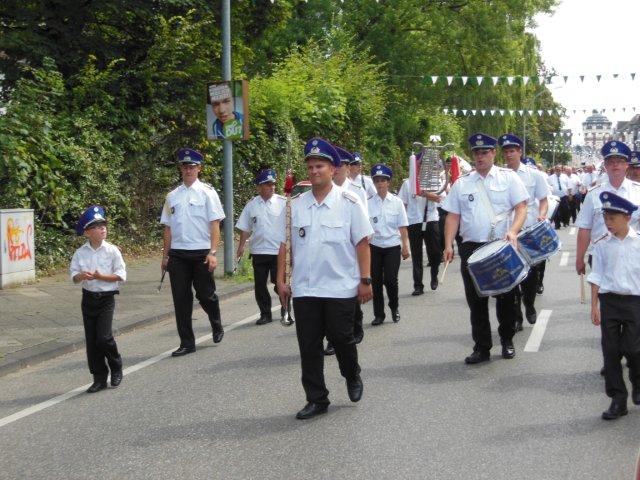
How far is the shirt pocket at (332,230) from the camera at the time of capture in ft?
21.3

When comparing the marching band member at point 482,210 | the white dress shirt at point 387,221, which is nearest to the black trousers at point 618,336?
the marching band member at point 482,210

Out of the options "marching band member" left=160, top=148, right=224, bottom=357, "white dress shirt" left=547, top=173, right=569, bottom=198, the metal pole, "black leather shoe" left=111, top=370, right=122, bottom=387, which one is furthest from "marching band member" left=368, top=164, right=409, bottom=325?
"white dress shirt" left=547, top=173, right=569, bottom=198

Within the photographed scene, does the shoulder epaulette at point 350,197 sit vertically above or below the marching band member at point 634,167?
below

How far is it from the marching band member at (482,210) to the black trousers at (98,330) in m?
2.92

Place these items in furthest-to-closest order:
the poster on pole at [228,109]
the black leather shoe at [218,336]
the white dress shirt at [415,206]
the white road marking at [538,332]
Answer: the poster on pole at [228,109] → the white dress shirt at [415,206] → the black leather shoe at [218,336] → the white road marking at [538,332]

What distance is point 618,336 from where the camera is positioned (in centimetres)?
652

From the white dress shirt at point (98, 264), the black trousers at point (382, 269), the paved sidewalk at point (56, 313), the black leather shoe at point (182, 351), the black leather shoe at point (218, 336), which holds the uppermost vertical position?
the white dress shirt at point (98, 264)

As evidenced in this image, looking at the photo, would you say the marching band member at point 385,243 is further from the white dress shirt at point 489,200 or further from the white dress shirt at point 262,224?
the white dress shirt at point 489,200

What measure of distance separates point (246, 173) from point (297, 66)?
20.0 ft

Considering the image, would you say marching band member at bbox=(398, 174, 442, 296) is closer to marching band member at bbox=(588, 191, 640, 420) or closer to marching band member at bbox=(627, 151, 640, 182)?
marching band member at bbox=(627, 151, 640, 182)

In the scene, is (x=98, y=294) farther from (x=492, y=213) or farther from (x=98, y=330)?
(x=492, y=213)

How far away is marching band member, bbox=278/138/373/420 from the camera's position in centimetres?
648

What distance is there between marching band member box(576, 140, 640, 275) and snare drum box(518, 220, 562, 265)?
497mm

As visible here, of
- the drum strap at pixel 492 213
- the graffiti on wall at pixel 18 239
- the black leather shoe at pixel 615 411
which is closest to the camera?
the black leather shoe at pixel 615 411
